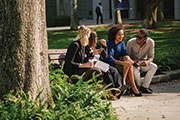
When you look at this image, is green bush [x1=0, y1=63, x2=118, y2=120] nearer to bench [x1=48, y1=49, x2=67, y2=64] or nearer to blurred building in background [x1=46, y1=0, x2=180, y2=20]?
bench [x1=48, y1=49, x2=67, y2=64]

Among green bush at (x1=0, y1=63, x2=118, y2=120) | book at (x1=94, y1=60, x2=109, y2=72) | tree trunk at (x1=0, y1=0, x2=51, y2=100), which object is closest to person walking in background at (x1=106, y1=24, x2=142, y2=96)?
book at (x1=94, y1=60, x2=109, y2=72)

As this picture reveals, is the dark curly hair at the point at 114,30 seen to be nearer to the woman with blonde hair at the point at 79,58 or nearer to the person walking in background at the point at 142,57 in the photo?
the person walking in background at the point at 142,57

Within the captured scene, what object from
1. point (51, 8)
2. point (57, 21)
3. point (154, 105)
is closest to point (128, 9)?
point (57, 21)

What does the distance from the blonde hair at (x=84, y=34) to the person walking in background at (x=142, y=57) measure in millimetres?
1175

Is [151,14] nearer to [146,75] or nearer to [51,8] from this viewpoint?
[146,75]

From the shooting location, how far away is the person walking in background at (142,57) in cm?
769

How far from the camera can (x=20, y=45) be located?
4.82 m

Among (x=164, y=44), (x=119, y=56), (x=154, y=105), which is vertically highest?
(x=119, y=56)

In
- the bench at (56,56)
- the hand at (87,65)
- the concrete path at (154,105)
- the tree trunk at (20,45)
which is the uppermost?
the tree trunk at (20,45)

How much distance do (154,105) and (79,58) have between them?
167 centimetres

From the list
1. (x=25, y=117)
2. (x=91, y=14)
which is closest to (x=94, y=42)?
(x=25, y=117)

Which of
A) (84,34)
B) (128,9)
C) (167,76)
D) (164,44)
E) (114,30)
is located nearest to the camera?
(84,34)

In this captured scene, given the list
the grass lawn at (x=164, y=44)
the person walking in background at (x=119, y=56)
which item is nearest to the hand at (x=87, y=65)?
the person walking in background at (x=119, y=56)

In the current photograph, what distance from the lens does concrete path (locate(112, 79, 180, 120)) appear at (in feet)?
19.4
